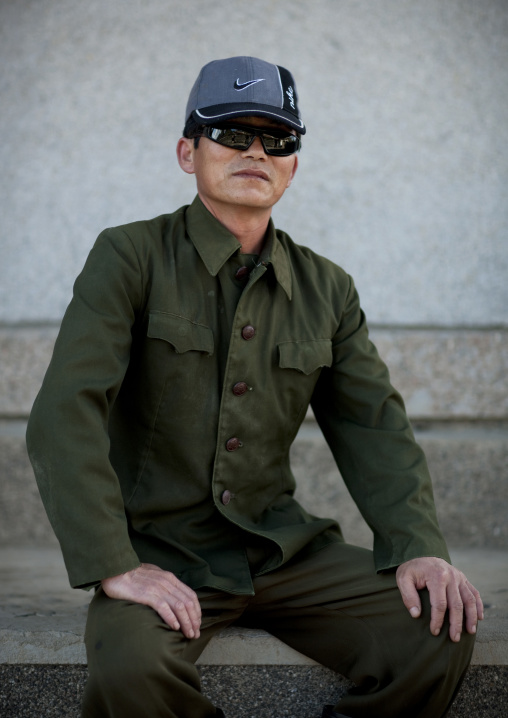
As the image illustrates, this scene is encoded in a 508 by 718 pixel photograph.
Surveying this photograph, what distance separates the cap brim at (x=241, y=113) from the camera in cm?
189

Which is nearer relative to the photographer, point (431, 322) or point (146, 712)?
point (146, 712)

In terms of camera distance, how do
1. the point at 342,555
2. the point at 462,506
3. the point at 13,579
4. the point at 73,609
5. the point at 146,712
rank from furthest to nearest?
the point at 462,506, the point at 13,579, the point at 73,609, the point at 342,555, the point at 146,712

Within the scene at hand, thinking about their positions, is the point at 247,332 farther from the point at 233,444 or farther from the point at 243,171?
the point at 243,171

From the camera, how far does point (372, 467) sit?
198 centimetres

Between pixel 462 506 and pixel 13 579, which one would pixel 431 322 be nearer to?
pixel 462 506

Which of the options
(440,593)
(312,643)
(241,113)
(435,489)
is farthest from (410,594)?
(435,489)

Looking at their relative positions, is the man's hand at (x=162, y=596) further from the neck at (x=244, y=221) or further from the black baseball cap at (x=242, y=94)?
the black baseball cap at (x=242, y=94)

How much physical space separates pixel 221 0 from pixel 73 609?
8.01 feet

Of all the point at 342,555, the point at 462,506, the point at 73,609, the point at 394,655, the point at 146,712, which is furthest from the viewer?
the point at 462,506

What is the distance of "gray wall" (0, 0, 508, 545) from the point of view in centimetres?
323

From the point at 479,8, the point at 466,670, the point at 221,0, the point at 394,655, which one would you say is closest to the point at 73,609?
the point at 394,655

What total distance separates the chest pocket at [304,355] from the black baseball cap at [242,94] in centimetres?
54

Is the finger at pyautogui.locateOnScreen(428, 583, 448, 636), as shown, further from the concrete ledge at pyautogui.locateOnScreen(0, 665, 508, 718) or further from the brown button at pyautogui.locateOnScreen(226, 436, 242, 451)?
the brown button at pyautogui.locateOnScreen(226, 436, 242, 451)

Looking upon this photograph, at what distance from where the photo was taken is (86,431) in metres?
1.68
